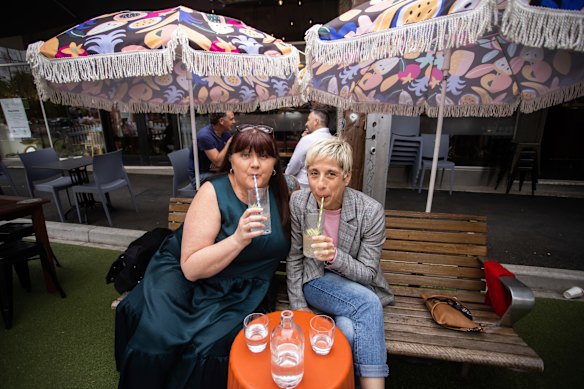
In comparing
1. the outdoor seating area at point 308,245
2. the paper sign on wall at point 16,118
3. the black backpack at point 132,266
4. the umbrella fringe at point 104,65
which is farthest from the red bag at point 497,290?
the paper sign on wall at point 16,118

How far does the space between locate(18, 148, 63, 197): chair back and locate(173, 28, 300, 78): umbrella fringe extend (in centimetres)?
466

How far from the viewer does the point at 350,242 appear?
184 centimetres

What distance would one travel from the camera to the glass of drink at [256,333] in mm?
1313

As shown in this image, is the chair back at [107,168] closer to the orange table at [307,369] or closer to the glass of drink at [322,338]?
the orange table at [307,369]

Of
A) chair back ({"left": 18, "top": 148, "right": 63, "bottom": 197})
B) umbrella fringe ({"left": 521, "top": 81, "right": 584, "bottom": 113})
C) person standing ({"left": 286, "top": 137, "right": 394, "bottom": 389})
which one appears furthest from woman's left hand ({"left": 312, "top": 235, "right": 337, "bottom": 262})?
chair back ({"left": 18, "top": 148, "right": 63, "bottom": 197})

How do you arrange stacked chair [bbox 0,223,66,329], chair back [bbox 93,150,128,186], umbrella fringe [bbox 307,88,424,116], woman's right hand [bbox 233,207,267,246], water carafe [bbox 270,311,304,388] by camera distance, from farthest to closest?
chair back [bbox 93,150,128,186] → umbrella fringe [bbox 307,88,424,116] → stacked chair [bbox 0,223,66,329] → woman's right hand [bbox 233,207,267,246] → water carafe [bbox 270,311,304,388]

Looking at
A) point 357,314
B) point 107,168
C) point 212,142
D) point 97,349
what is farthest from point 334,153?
point 107,168

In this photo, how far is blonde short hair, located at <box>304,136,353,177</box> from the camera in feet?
5.49

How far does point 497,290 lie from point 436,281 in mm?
A: 439

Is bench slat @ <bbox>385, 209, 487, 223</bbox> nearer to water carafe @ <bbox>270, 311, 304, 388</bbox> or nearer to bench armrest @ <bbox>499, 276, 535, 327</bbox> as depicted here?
bench armrest @ <bbox>499, 276, 535, 327</bbox>

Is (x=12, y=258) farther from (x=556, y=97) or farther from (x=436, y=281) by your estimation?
(x=556, y=97)

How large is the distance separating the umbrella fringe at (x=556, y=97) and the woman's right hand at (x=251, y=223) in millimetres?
2627

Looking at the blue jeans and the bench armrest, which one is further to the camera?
the bench armrest

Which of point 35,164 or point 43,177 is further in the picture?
point 43,177
